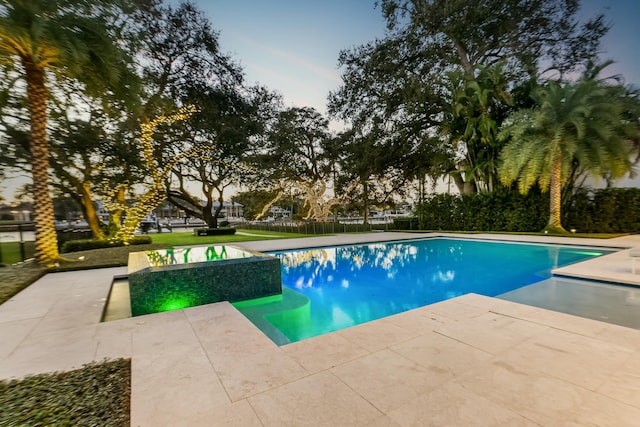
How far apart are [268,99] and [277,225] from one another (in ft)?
30.7

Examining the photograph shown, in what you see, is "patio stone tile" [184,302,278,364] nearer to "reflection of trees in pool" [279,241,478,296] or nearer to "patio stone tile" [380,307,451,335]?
"patio stone tile" [380,307,451,335]

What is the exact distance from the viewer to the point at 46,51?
266 inches

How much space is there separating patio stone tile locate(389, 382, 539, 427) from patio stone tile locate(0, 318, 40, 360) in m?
4.18

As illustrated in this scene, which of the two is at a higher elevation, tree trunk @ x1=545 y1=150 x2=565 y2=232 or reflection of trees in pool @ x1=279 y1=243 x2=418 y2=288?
tree trunk @ x1=545 y1=150 x2=565 y2=232

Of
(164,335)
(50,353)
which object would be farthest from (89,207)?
(164,335)

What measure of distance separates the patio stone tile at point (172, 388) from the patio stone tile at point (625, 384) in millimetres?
3020

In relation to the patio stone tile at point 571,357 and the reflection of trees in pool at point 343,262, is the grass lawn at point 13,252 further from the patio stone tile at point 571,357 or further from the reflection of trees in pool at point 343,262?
the patio stone tile at point 571,357

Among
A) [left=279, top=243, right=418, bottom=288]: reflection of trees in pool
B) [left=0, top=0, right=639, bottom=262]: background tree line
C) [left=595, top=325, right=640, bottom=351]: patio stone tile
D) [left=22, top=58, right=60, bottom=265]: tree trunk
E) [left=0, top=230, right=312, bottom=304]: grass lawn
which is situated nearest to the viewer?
[left=595, top=325, right=640, bottom=351]: patio stone tile

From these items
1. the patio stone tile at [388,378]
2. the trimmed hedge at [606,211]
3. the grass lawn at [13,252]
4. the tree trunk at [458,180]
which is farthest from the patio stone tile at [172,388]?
the tree trunk at [458,180]

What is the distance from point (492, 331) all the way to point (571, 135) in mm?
12966

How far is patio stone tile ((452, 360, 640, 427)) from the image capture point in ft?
6.16

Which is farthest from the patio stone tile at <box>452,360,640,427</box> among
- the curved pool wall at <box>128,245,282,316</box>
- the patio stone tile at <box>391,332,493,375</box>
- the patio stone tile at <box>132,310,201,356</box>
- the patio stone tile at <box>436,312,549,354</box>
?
the curved pool wall at <box>128,245,282,316</box>

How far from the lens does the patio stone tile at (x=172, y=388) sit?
6.58ft

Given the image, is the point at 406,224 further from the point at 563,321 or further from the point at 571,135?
the point at 563,321
